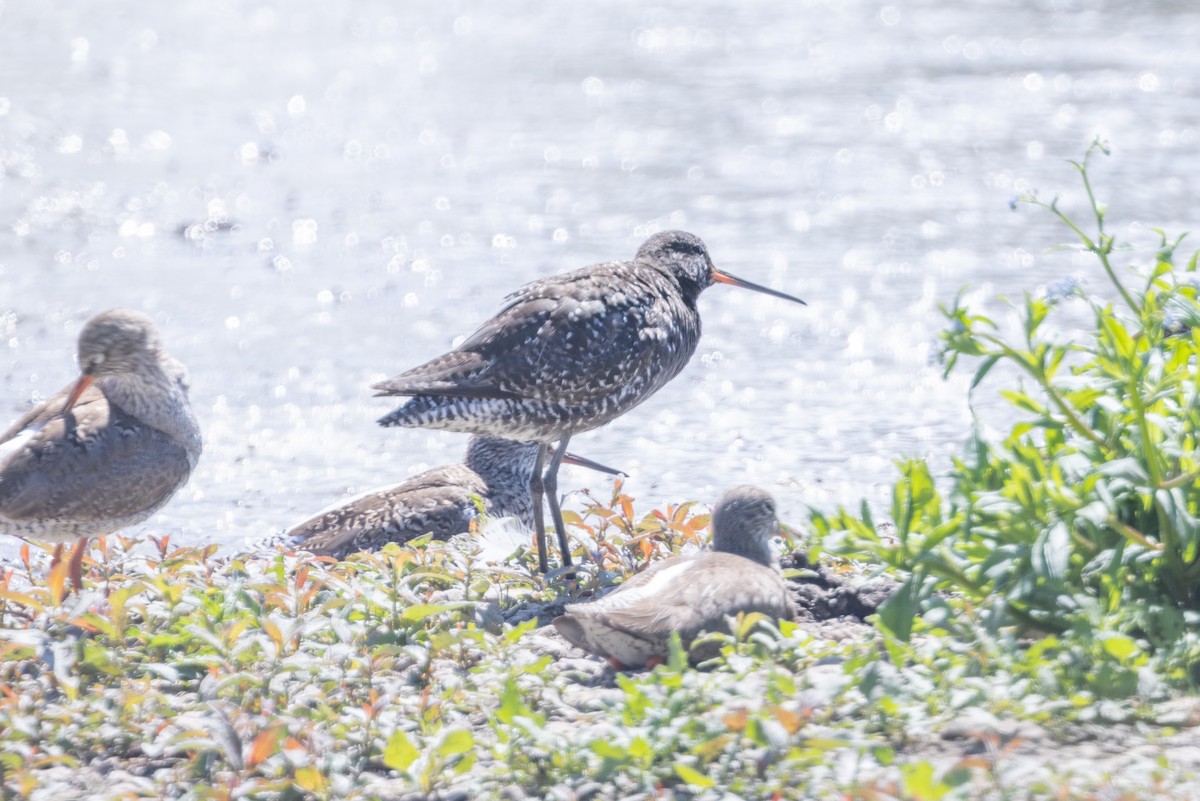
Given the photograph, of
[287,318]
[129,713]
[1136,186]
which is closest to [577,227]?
[287,318]

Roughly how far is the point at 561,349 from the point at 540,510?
73 centimetres

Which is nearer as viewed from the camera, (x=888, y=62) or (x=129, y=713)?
(x=129, y=713)

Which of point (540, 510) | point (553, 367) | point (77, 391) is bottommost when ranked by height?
point (540, 510)

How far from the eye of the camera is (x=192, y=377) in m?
9.87

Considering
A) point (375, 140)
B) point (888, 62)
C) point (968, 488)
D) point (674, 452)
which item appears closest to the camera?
point (968, 488)

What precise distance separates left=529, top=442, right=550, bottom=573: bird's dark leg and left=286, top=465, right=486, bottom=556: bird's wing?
1.66 ft

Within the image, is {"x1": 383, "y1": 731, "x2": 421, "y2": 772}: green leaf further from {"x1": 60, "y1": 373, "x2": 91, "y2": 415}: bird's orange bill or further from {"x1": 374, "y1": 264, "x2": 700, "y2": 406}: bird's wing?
{"x1": 60, "y1": 373, "x2": 91, "y2": 415}: bird's orange bill

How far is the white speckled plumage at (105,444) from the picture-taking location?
6.40 metres

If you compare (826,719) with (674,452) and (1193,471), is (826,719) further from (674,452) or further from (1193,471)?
(674,452)

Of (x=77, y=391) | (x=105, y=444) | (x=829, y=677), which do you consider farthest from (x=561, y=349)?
(x=829, y=677)

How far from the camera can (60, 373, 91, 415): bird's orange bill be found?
6852mm

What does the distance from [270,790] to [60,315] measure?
6.96 metres

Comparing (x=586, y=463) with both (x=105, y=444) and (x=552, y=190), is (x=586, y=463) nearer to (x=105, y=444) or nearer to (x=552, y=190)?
(x=105, y=444)

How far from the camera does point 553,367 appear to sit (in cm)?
707
